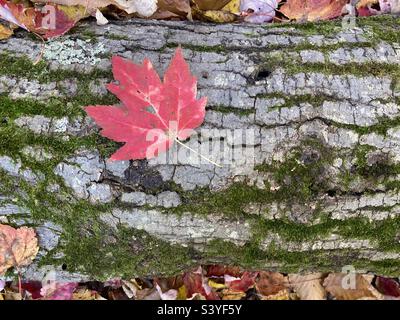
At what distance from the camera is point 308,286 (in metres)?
2.51

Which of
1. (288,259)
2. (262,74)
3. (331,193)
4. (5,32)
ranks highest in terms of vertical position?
(5,32)

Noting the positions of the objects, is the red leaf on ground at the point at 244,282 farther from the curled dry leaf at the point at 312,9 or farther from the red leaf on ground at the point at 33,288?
the curled dry leaf at the point at 312,9

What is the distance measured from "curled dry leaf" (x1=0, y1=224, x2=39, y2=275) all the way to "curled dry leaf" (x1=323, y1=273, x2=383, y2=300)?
5.62 ft

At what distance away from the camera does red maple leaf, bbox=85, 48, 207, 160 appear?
133cm

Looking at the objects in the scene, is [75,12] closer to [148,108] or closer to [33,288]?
[148,108]

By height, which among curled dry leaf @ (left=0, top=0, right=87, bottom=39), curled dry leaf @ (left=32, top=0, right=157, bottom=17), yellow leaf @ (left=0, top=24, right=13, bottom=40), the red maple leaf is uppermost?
curled dry leaf @ (left=32, top=0, right=157, bottom=17)

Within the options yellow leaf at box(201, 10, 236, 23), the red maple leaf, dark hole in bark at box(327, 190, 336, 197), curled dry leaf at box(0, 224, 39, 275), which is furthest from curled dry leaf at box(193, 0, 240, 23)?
curled dry leaf at box(0, 224, 39, 275)

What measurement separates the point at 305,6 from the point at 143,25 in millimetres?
→ 859

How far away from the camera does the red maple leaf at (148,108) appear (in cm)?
133

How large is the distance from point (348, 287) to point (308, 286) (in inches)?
9.0

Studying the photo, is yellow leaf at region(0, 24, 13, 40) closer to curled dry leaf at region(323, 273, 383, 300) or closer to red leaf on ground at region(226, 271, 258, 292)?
red leaf on ground at region(226, 271, 258, 292)

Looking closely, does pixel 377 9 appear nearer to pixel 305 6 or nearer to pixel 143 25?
pixel 305 6

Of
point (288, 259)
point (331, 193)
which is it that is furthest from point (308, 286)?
point (331, 193)

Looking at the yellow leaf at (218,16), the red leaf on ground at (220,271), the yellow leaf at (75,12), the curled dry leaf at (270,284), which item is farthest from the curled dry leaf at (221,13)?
the curled dry leaf at (270,284)
